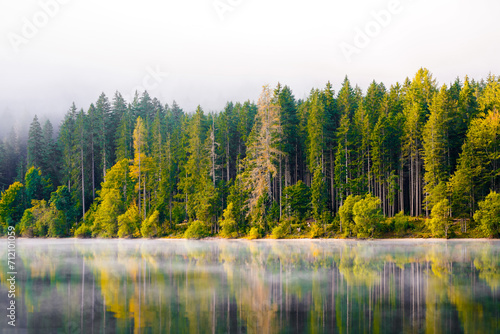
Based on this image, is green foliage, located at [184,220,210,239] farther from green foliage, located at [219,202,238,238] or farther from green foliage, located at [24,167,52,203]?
green foliage, located at [24,167,52,203]

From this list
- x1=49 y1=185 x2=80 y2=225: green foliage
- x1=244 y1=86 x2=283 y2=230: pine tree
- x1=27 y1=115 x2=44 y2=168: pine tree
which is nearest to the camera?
x1=244 y1=86 x2=283 y2=230: pine tree

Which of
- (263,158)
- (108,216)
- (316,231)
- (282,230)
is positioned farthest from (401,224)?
(108,216)

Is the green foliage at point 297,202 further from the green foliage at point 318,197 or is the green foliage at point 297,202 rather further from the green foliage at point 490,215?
the green foliage at point 490,215

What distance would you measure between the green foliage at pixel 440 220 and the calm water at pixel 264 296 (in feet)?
59.1

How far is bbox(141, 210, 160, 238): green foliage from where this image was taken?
215ft

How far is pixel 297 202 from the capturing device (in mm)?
59219

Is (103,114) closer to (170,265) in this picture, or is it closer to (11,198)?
(11,198)

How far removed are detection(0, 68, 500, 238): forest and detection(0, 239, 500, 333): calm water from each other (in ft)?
79.7

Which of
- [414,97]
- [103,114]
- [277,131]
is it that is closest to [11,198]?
[103,114]

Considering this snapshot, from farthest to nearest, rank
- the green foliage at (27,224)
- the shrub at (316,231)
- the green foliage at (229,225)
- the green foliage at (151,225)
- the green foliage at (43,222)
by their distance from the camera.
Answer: the green foliage at (27,224), the green foliage at (43,222), the green foliage at (151,225), the green foliage at (229,225), the shrub at (316,231)

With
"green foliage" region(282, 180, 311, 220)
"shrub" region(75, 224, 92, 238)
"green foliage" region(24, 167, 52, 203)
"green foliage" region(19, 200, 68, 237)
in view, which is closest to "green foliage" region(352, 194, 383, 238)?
"green foliage" region(282, 180, 311, 220)

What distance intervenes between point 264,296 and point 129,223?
52281 mm

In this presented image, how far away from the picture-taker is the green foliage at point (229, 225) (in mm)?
60344

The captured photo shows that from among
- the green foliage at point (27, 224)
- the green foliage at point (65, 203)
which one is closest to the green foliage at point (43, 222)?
the green foliage at point (27, 224)
